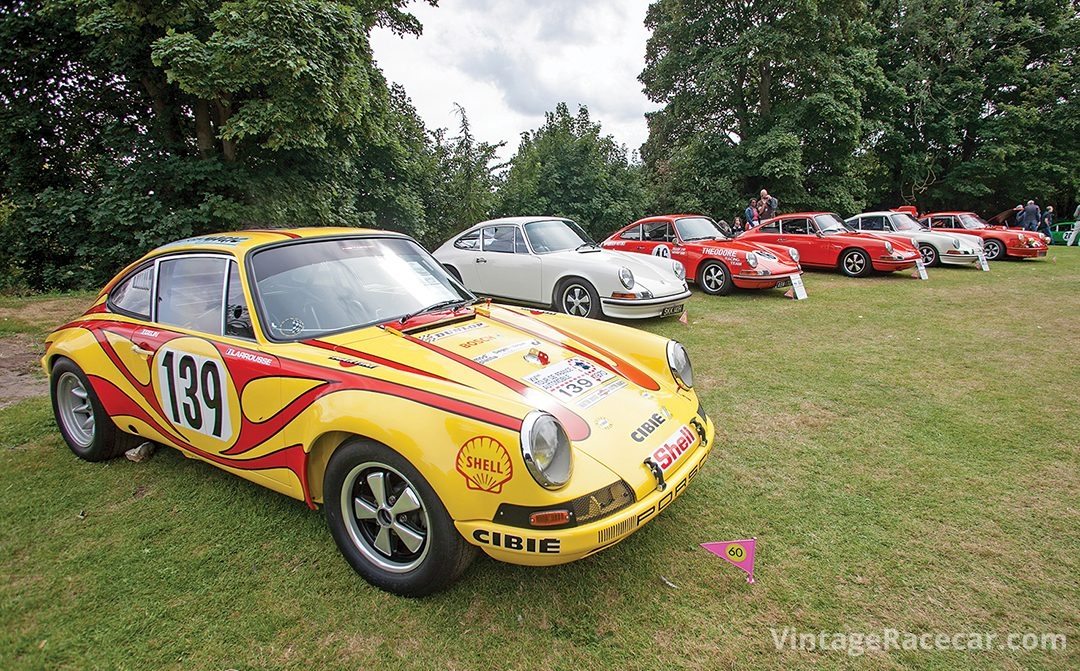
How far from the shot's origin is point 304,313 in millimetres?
2783

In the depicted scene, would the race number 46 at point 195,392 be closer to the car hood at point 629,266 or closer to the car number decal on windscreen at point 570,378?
the car number decal on windscreen at point 570,378

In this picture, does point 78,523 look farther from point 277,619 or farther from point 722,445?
point 722,445

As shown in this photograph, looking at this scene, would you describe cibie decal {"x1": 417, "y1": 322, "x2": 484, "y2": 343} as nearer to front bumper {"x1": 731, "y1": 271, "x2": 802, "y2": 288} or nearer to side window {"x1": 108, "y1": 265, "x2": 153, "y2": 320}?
side window {"x1": 108, "y1": 265, "x2": 153, "y2": 320}

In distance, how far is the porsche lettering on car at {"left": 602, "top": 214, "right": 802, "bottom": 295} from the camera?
8.98m

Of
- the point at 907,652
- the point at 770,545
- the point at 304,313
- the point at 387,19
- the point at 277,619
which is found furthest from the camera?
the point at 387,19

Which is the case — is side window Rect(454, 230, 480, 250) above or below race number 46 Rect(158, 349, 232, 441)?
above

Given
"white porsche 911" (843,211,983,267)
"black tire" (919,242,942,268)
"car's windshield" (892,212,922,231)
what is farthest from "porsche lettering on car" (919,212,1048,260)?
"black tire" (919,242,942,268)

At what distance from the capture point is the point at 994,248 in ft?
45.5

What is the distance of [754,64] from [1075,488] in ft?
63.3

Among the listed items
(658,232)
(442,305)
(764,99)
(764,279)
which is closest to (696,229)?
(658,232)

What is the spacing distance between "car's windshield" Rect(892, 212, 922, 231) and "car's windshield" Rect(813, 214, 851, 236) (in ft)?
6.70

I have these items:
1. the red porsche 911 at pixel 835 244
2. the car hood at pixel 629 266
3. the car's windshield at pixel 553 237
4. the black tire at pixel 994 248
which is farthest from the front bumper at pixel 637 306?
the black tire at pixel 994 248

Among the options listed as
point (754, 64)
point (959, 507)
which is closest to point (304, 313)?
point (959, 507)

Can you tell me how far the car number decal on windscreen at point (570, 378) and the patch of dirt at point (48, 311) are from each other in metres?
7.44
